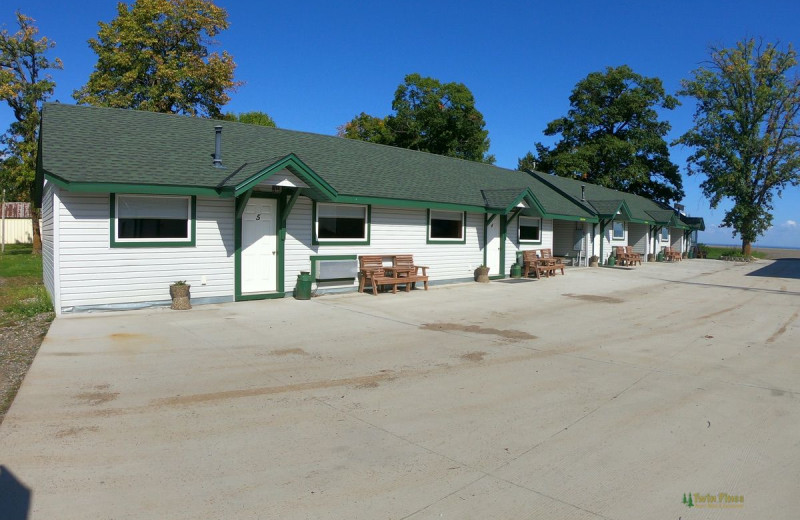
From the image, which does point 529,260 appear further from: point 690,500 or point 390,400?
point 690,500

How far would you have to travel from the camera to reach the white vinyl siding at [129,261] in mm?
9875

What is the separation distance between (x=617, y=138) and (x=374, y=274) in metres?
37.2

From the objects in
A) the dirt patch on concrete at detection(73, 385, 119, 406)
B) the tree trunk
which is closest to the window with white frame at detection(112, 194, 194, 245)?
the dirt patch on concrete at detection(73, 385, 119, 406)

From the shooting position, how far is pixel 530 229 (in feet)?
69.1

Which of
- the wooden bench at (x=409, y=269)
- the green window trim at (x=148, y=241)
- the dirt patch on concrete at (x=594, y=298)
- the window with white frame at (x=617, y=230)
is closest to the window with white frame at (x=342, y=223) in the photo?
the wooden bench at (x=409, y=269)

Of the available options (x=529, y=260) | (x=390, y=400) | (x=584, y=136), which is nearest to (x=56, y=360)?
(x=390, y=400)

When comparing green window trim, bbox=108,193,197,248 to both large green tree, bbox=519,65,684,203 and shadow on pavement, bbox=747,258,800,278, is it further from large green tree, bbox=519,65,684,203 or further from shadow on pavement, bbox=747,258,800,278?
large green tree, bbox=519,65,684,203

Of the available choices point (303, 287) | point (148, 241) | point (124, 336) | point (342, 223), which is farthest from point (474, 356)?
point (342, 223)

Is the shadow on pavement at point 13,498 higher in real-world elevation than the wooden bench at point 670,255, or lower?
lower

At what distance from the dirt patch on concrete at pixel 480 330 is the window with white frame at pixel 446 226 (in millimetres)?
6575

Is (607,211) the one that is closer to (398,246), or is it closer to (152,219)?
(398,246)

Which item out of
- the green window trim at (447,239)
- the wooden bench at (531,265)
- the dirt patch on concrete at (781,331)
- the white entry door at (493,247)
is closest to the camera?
the dirt patch on concrete at (781,331)

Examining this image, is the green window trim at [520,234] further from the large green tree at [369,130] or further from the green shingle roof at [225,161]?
the large green tree at [369,130]

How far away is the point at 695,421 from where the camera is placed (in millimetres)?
5152
